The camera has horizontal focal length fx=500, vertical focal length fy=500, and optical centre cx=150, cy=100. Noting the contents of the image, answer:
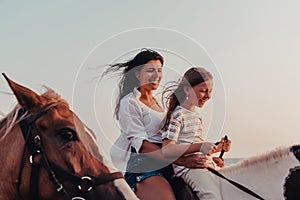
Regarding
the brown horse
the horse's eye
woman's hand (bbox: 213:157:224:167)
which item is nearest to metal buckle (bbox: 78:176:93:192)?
the brown horse

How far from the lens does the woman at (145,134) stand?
4.51m

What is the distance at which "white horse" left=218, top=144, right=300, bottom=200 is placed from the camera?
427 cm

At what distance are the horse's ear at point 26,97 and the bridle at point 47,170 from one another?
10 centimetres

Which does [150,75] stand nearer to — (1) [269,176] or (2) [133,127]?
(2) [133,127]

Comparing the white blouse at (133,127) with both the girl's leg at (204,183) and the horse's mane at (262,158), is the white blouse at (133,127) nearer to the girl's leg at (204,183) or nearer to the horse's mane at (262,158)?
the girl's leg at (204,183)

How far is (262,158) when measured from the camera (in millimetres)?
4473

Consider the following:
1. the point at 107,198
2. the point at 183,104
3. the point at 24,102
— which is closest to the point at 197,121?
the point at 183,104

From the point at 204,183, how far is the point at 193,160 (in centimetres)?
23

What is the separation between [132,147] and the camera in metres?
4.70

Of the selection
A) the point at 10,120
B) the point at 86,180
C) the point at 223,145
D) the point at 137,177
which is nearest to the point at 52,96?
the point at 10,120

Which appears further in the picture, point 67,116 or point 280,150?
point 280,150

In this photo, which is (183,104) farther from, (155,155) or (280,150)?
(280,150)

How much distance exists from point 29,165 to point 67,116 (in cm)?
46

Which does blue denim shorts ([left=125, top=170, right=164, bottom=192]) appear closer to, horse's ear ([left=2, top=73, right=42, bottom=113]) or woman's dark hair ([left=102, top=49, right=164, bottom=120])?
woman's dark hair ([left=102, top=49, right=164, bottom=120])
